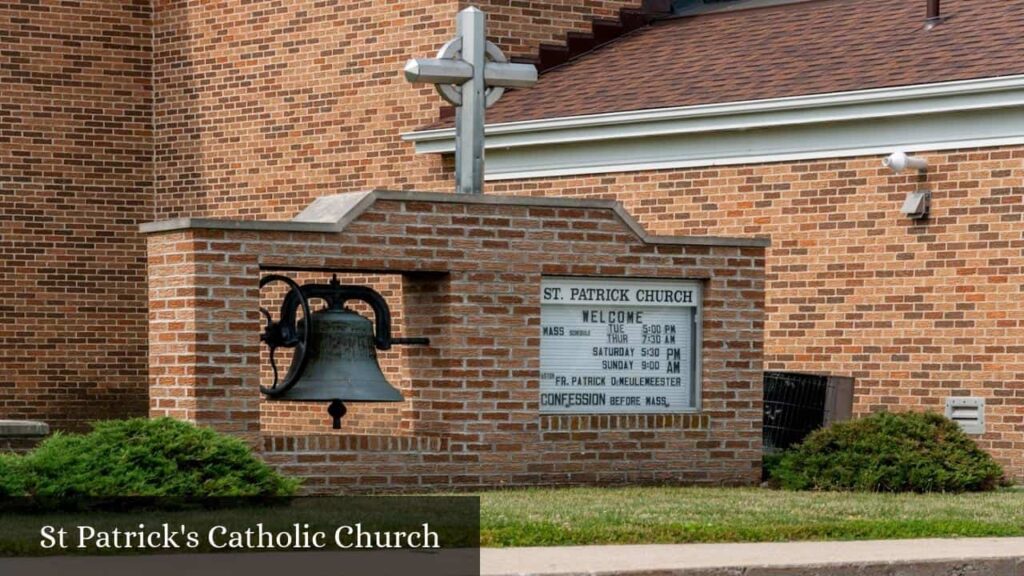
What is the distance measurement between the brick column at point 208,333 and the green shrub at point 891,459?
4.43 metres

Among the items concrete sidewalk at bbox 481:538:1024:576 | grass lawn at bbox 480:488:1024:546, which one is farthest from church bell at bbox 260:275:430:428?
concrete sidewalk at bbox 481:538:1024:576

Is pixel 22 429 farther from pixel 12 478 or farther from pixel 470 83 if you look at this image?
pixel 12 478

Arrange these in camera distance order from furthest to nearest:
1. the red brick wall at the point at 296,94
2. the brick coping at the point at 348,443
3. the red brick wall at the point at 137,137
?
1. the red brick wall at the point at 137,137
2. the red brick wall at the point at 296,94
3. the brick coping at the point at 348,443

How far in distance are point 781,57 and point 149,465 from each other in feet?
33.1

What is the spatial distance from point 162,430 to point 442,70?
433 cm

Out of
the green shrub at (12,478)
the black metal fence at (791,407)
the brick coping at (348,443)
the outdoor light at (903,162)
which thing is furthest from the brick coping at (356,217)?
the green shrub at (12,478)

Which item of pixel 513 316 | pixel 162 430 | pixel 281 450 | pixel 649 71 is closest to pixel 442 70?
pixel 513 316

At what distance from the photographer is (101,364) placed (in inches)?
1001

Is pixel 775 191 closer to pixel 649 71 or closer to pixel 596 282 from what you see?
pixel 649 71

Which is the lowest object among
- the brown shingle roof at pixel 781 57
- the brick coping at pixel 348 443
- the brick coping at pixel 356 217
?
the brick coping at pixel 348 443

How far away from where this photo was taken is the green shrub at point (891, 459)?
16016mm

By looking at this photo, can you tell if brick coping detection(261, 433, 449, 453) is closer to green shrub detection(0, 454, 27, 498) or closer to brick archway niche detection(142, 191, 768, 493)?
brick archway niche detection(142, 191, 768, 493)

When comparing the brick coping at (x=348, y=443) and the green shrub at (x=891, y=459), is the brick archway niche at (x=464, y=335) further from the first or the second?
the green shrub at (x=891, y=459)

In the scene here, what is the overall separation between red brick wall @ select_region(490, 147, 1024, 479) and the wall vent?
8 centimetres
